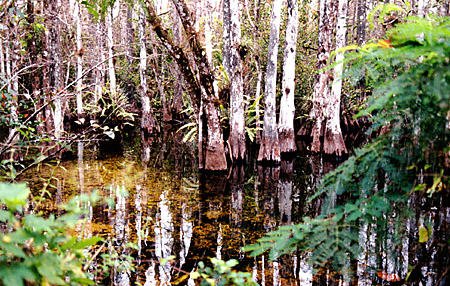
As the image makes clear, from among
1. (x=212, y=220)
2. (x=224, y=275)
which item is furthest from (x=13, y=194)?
(x=212, y=220)

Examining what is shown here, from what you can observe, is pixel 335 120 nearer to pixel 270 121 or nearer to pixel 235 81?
pixel 270 121

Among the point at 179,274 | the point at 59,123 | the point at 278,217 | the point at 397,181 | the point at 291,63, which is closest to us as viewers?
the point at 397,181

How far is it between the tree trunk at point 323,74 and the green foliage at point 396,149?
1080cm

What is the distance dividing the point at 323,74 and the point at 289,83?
5.52ft

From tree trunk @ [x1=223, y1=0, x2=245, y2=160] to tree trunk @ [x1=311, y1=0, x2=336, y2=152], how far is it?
127 inches

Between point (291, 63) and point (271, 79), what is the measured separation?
1.16 m

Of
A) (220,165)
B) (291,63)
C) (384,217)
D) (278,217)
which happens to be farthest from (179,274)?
(291,63)

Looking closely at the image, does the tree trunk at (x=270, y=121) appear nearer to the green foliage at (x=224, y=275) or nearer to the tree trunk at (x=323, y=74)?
the tree trunk at (x=323, y=74)

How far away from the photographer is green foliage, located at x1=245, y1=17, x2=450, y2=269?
5.29ft

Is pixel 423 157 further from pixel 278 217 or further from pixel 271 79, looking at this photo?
pixel 271 79

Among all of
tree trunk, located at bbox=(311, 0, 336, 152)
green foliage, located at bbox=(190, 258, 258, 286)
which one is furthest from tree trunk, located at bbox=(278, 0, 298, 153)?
green foliage, located at bbox=(190, 258, 258, 286)

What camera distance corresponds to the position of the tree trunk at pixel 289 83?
1142 centimetres

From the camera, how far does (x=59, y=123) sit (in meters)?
10.4

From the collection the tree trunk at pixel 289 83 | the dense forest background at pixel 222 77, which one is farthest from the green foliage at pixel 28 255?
the tree trunk at pixel 289 83
